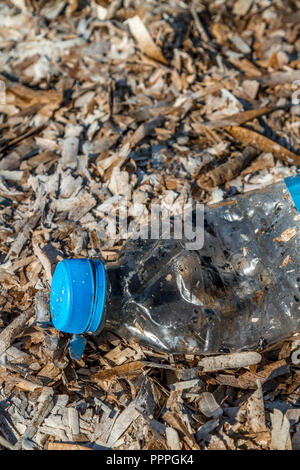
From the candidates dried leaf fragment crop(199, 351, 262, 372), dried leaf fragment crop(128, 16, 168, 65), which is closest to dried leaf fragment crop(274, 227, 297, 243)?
dried leaf fragment crop(199, 351, 262, 372)

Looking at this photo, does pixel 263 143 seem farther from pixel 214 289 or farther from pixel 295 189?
pixel 214 289

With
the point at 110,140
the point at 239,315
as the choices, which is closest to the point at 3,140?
the point at 110,140

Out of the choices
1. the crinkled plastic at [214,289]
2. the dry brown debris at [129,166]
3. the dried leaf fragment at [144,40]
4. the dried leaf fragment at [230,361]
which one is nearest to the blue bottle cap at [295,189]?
the crinkled plastic at [214,289]

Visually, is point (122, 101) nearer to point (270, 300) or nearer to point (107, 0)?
point (107, 0)

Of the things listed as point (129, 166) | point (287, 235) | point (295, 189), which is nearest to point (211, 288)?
point (287, 235)

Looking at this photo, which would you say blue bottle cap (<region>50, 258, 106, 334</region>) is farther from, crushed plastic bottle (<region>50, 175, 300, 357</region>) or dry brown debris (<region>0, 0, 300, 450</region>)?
dry brown debris (<region>0, 0, 300, 450</region>)

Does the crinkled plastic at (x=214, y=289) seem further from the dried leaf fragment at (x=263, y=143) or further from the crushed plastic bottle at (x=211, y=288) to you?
the dried leaf fragment at (x=263, y=143)
